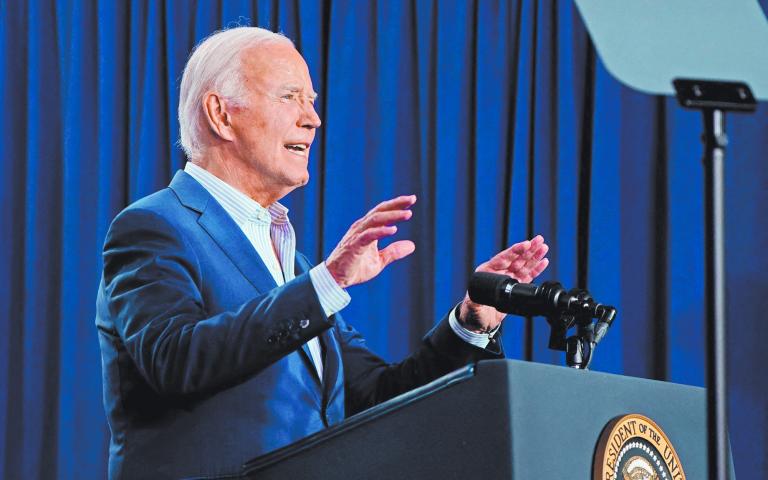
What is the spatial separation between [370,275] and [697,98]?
65 cm

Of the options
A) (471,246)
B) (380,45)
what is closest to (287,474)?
(471,246)

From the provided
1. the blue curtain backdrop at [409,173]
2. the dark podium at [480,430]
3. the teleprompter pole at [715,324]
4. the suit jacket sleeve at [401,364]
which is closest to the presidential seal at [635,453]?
the dark podium at [480,430]

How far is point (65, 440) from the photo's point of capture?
3.44 metres

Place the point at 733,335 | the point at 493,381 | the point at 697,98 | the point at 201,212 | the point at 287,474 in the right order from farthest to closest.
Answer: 1. the point at 733,335
2. the point at 201,212
3. the point at 287,474
4. the point at 493,381
5. the point at 697,98

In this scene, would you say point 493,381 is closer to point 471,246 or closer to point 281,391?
point 281,391

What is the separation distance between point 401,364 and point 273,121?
0.53 meters

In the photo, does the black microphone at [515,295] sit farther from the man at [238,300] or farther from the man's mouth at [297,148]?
the man's mouth at [297,148]

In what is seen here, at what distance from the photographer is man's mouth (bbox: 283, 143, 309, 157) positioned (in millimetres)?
2092

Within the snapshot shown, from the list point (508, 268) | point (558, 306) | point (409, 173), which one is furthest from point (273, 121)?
point (409, 173)

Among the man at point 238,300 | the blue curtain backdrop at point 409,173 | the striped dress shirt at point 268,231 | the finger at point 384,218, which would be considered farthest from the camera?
the blue curtain backdrop at point 409,173

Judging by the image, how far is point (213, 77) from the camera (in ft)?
6.97

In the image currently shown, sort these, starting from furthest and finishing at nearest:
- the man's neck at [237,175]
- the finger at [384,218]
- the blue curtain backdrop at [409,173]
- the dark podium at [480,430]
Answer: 1. the blue curtain backdrop at [409,173]
2. the man's neck at [237,175]
3. the finger at [384,218]
4. the dark podium at [480,430]

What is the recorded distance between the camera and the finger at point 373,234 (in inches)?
57.4

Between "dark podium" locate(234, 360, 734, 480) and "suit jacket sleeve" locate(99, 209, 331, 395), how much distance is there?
17cm
